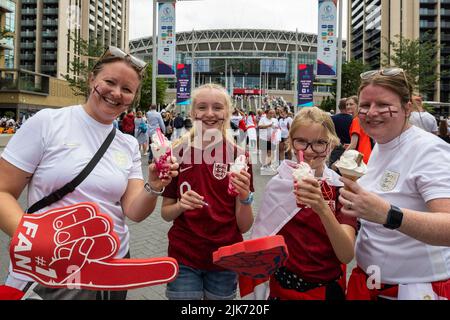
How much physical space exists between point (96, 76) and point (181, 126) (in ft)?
50.7

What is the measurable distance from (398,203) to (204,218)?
1068mm

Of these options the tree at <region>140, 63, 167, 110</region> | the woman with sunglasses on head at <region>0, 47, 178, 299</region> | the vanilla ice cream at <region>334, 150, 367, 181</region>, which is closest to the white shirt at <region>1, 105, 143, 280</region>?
the woman with sunglasses on head at <region>0, 47, 178, 299</region>

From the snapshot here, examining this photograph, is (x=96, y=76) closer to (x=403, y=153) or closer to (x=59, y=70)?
(x=403, y=153)

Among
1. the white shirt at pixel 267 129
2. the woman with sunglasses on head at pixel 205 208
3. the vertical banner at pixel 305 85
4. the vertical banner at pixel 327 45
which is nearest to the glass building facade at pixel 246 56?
the vertical banner at pixel 305 85

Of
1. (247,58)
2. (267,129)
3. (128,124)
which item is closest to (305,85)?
(267,129)

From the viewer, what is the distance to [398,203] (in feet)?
5.14

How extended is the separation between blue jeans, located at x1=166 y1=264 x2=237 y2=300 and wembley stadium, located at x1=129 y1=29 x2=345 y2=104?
85882 millimetres

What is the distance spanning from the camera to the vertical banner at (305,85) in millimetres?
20250

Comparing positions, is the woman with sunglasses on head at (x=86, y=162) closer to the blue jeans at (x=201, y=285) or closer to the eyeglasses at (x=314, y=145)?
the blue jeans at (x=201, y=285)

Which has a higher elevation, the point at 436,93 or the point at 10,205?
the point at 436,93

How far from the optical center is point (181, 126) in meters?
17.2

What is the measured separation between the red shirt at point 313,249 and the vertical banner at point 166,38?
15.0m

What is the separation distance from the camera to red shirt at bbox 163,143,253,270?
2102mm
